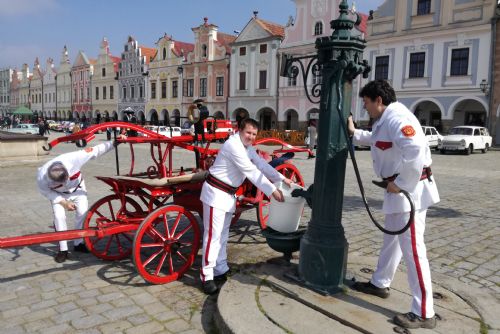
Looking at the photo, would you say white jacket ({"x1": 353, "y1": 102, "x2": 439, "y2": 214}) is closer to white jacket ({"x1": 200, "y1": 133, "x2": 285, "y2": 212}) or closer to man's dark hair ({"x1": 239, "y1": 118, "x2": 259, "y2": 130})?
white jacket ({"x1": 200, "y1": 133, "x2": 285, "y2": 212})

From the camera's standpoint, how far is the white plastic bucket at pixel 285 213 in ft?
13.6

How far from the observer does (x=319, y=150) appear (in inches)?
142

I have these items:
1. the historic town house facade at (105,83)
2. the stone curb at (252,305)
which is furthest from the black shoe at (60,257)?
the historic town house facade at (105,83)

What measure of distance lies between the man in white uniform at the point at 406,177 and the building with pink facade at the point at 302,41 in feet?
88.6

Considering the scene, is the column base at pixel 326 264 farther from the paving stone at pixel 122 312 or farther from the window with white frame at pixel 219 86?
the window with white frame at pixel 219 86

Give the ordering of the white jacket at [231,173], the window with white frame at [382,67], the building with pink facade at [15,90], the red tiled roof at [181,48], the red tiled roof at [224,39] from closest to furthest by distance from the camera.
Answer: the white jacket at [231,173] → the window with white frame at [382,67] → the red tiled roof at [224,39] → the red tiled roof at [181,48] → the building with pink facade at [15,90]

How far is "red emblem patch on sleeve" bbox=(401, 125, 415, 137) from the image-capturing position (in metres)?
2.93

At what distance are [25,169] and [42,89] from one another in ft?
222

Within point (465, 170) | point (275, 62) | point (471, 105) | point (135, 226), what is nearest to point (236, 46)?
point (275, 62)

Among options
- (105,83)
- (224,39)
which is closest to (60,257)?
(224,39)

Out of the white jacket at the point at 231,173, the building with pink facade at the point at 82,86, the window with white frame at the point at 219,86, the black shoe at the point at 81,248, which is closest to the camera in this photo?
the white jacket at the point at 231,173

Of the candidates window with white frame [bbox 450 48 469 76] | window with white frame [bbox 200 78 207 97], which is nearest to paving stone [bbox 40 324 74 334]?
window with white frame [bbox 450 48 469 76]

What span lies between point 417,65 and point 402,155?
2618 centimetres

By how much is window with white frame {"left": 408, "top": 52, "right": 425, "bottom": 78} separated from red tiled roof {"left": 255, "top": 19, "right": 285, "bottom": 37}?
36.8ft
